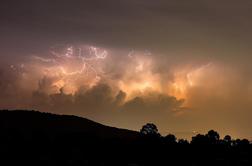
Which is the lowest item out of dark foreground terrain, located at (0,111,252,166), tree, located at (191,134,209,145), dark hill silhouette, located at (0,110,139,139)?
dark foreground terrain, located at (0,111,252,166)

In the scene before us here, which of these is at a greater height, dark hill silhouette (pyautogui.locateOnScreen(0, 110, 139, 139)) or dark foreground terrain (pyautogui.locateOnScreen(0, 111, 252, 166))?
dark hill silhouette (pyautogui.locateOnScreen(0, 110, 139, 139))

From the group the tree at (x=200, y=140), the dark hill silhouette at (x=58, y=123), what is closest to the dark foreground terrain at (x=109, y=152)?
the tree at (x=200, y=140)

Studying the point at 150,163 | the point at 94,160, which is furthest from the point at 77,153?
the point at 150,163

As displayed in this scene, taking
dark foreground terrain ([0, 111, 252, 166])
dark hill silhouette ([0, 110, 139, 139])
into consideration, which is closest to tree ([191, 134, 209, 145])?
dark foreground terrain ([0, 111, 252, 166])

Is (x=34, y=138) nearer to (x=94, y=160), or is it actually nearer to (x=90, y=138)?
(x=90, y=138)

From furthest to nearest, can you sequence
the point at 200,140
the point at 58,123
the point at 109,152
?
the point at 58,123 < the point at 200,140 < the point at 109,152

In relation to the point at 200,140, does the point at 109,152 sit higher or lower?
lower

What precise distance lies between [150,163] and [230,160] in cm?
Answer: 1775

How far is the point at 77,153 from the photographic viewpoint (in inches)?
3260

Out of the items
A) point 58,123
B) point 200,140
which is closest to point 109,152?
point 200,140

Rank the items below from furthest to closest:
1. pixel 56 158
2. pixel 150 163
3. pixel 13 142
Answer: pixel 13 142 < pixel 150 163 < pixel 56 158

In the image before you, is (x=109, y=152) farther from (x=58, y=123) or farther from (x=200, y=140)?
(x=58, y=123)

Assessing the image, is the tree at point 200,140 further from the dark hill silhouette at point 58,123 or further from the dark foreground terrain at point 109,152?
the dark hill silhouette at point 58,123

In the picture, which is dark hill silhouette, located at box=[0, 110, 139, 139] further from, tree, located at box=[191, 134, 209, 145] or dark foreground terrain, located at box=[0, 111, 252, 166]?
dark foreground terrain, located at box=[0, 111, 252, 166]
